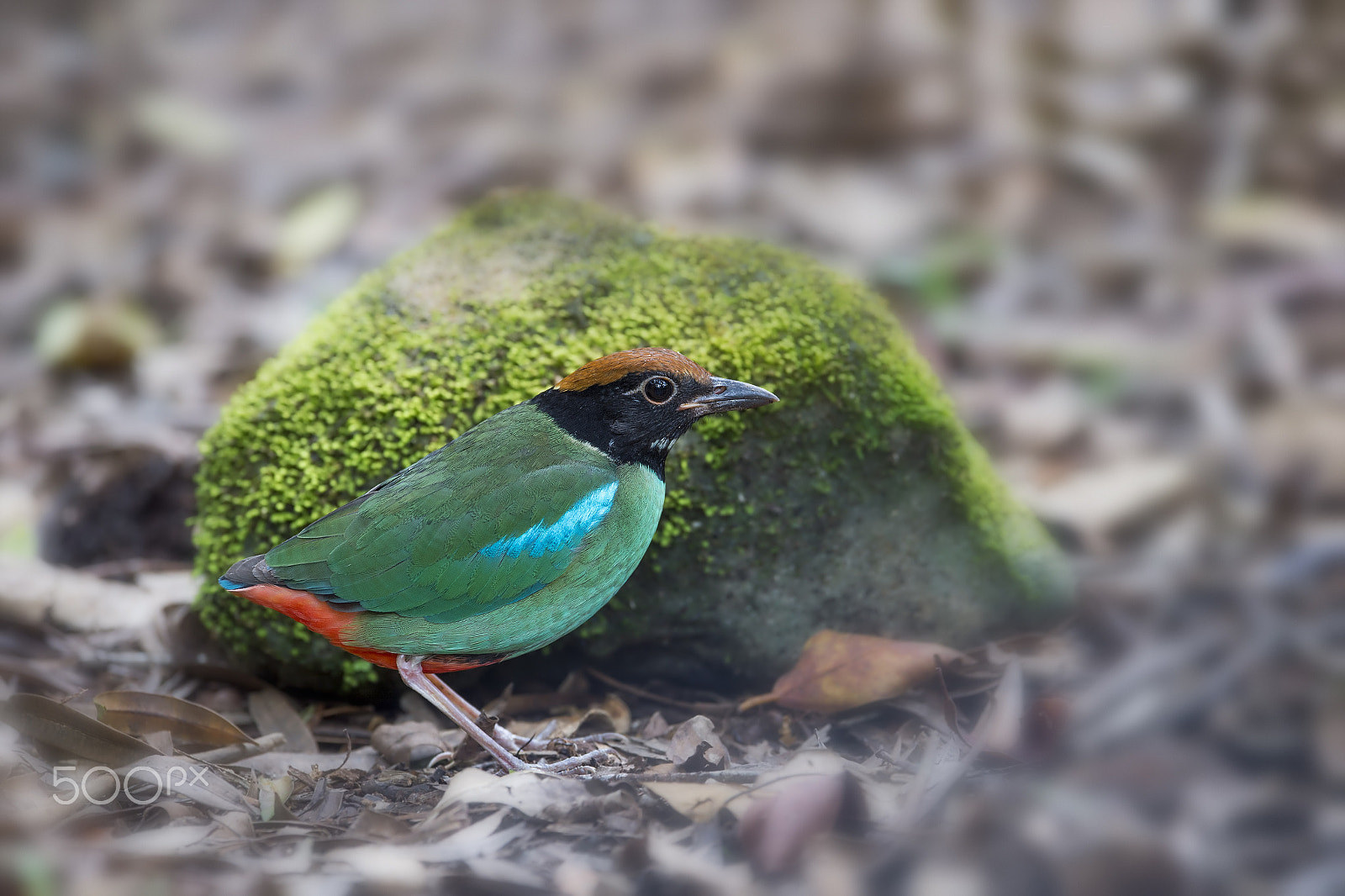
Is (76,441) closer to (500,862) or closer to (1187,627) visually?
(500,862)

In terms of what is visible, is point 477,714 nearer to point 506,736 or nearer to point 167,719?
point 506,736

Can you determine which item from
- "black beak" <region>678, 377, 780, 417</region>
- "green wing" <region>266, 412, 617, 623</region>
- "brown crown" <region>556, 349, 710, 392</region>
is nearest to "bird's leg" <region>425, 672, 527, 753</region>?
"green wing" <region>266, 412, 617, 623</region>

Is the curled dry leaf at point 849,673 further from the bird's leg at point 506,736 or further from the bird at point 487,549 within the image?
the bird at point 487,549

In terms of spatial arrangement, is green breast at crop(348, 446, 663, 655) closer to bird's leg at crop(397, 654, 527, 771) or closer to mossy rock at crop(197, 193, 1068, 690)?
bird's leg at crop(397, 654, 527, 771)

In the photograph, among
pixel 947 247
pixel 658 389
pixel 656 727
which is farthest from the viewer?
pixel 947 247

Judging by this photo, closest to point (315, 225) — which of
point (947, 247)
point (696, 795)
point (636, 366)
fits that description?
point (947, 247)

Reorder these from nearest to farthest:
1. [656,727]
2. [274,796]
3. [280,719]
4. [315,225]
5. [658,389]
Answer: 1. [274,796]
2. [658,389]
3. [656,727]
4. [280,719]
5. [315,225]

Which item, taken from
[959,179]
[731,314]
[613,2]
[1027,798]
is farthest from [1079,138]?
[1027,798]
